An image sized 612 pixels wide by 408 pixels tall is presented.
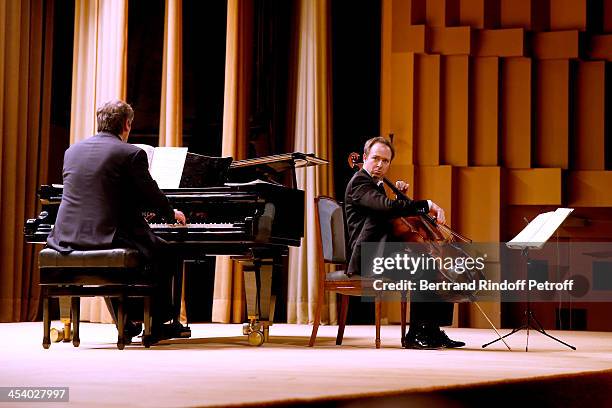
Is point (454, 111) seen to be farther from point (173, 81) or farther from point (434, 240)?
point (434, 240)

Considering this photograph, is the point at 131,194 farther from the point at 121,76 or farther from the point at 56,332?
the point at 121,76

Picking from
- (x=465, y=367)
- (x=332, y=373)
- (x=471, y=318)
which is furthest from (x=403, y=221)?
(x=471, y=318)

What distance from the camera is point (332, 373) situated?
309 centimetres

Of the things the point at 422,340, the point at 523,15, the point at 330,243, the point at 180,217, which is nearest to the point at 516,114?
the point at 523,15

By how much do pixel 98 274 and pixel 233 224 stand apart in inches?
29.7

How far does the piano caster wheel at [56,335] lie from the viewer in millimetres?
4504

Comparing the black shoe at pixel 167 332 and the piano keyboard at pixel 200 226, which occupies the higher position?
the piano keyboard at pixel 200 226

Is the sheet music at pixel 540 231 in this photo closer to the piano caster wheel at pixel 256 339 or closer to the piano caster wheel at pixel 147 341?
the piano caster wheel at pixel 256 339

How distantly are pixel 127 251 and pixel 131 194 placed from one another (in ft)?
0.94

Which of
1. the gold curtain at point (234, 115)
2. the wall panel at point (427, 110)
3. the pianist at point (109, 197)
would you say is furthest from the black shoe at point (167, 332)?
the wall panel at point (427, 110)

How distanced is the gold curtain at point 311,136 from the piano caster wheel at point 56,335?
2958 mm

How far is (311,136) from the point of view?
733 cm

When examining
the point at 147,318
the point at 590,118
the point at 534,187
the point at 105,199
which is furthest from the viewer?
the point at 590,118

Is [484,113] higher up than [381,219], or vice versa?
[484,113]
